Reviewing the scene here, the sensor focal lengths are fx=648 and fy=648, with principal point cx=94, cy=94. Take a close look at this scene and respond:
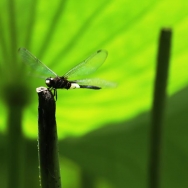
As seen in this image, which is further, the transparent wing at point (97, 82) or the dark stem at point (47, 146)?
the transparent wing at point (97, 82)

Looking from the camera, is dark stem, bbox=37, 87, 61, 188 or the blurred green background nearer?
dark stem, bbox=37, 87, 61, 188

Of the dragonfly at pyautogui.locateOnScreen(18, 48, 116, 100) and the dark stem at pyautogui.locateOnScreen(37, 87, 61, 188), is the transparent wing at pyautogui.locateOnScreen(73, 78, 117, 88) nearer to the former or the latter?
the dragonfly at pyautogui.locateOnScreen(18, 48, 116, 100)

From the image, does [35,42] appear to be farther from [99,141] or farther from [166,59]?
[99,141]

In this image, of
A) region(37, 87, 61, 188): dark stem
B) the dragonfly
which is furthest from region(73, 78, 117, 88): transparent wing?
region(37, 87, 61, 188): dark stem

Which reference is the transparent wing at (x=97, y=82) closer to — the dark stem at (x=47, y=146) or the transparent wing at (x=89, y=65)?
the transparent wing at (x=89, y=65)

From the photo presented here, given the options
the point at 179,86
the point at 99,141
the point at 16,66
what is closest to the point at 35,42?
the point at 16,66

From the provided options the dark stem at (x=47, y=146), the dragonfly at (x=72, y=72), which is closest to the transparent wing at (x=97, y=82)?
the dragonfly at (x=72, y=72)
